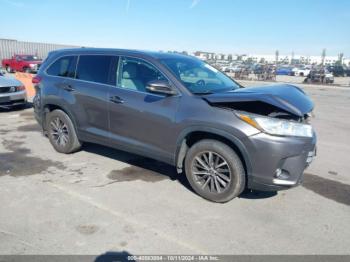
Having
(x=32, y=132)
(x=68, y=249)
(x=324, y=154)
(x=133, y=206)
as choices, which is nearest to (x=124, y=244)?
(x=68, y=249)

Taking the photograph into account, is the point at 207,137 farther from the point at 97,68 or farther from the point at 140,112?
the point at 97,68

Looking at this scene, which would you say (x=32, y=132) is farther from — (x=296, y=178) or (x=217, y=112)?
(x=296, y=178)

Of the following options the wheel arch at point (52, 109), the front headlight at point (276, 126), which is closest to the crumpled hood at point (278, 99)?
the front headlight at point (276, 126)

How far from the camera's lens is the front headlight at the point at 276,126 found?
11.1 feet

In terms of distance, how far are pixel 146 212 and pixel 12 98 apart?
7.70m

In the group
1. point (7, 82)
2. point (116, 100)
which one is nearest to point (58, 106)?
point (116, 100)

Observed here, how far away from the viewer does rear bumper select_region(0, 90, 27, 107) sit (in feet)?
30.2

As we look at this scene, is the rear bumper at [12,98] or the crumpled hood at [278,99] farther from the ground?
the crumpled hood at [278,99]

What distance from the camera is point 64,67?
545cm

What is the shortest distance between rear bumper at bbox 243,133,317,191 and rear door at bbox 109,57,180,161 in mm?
1138

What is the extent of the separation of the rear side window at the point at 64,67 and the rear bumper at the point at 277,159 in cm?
343

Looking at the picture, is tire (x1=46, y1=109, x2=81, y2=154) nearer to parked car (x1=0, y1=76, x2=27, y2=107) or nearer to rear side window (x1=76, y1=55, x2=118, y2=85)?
rear side window (x1=76, y1=55, x2=118, y2=85)

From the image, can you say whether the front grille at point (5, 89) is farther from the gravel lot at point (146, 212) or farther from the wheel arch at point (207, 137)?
the wheel arch at point (207, 137)

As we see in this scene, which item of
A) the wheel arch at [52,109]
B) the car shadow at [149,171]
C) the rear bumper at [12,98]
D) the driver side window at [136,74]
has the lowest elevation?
the car shadow at [149,171]
